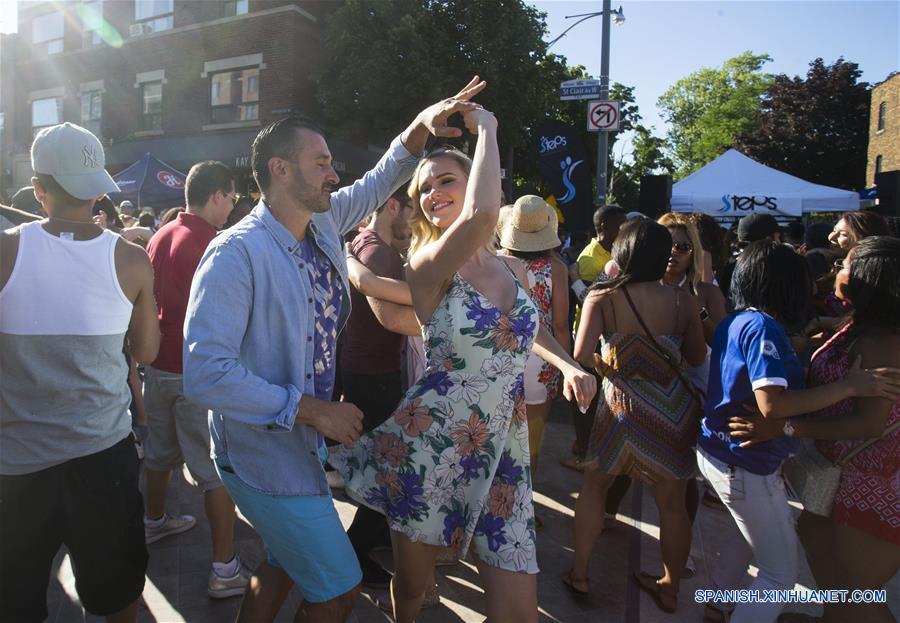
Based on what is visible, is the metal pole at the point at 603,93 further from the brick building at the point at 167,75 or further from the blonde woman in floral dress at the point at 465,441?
the brick building at the point at 167,75

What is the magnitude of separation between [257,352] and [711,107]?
50933mm

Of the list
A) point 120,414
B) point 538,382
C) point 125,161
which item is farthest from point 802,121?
point 120,414

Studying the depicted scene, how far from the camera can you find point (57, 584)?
3.14m

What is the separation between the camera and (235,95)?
17781mm

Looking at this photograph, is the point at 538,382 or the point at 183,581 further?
the point at 538,382

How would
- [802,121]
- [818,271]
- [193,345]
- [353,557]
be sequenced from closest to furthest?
1. [193,345]
2. [353,557]
3. [818,271]
4. [802,121]

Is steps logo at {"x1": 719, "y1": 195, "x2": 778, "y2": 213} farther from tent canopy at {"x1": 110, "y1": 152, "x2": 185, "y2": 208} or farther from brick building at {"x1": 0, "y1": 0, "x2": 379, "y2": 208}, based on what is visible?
brick building at {"x1": 0, "y1": 0, "x2": 379, "y2": 208}

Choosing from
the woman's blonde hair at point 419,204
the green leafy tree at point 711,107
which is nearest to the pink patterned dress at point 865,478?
the woman's blonde hair at point 419,204

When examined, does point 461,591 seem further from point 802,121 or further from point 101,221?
point 802,121

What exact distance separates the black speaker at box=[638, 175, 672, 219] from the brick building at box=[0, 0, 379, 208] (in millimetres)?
10079

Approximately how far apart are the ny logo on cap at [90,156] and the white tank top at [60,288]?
0.27 meters

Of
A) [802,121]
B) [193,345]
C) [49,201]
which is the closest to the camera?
[193,345]

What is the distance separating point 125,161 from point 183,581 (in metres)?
19.6

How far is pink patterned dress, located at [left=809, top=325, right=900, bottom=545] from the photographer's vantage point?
2213mm
